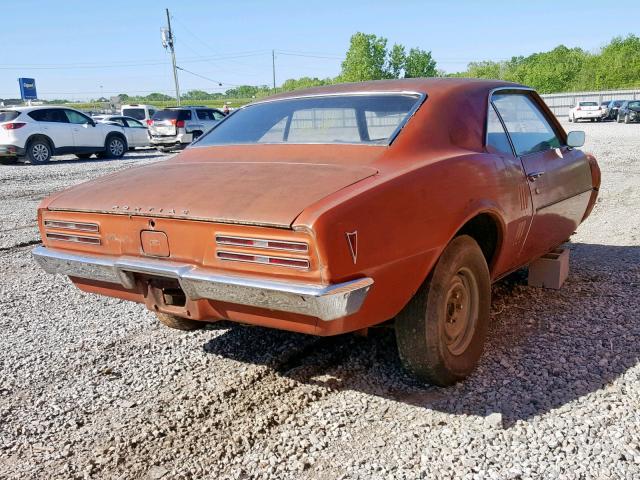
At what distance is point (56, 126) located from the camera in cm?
1633

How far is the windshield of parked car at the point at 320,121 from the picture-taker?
10.4ft

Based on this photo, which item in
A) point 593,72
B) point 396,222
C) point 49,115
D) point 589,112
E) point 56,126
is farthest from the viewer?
point 593,72

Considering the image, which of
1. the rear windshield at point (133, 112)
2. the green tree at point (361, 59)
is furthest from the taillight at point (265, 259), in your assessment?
the green tree at point (361, 59)

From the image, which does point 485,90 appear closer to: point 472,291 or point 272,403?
point 472,291

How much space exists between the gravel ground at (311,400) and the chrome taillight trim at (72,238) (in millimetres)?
764

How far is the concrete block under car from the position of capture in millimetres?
4203

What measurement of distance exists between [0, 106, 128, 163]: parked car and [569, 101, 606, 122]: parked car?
26123 mm

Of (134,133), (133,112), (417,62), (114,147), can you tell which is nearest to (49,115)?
(114,147)

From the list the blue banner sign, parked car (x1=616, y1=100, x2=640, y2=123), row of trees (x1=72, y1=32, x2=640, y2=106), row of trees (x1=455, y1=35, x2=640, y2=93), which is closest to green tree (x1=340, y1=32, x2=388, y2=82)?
row of trees (x1=72, y1=32, x2=640, y2=106)

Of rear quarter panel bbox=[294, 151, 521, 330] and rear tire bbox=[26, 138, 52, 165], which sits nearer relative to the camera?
rear quarter panel bbox=[294, 151, 521, 330]

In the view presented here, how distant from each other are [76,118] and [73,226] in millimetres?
15466

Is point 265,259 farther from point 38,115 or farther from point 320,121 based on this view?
point 38,115

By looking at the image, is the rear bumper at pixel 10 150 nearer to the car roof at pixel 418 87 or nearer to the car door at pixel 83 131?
the car door at pixel 83 131

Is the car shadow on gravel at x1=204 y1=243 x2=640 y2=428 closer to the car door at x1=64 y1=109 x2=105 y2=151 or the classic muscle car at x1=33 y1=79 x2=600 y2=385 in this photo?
the classic muscle car at x1=33 y1=79 x2=600 y2=385
